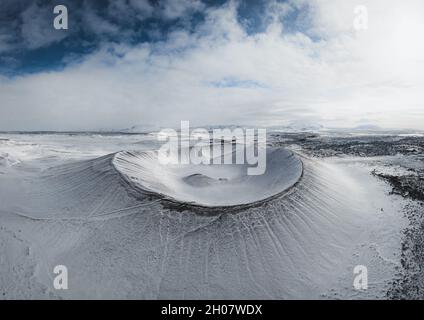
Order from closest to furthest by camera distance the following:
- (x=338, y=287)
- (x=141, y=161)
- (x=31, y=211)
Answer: (x=338, y=287) → (x=31, y=211) → (x=141, y=161)

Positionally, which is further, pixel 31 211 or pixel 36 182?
pixel 36 182

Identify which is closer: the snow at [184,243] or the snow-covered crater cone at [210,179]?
the snow at [184,243]

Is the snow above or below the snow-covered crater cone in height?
below

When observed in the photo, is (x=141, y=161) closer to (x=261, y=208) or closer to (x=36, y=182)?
(x=36, y=182)

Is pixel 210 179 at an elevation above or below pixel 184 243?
above

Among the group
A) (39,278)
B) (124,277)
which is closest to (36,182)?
(39,278)

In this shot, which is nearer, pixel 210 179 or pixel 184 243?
pixel 184 243

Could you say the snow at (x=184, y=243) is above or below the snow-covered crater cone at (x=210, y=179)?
below
